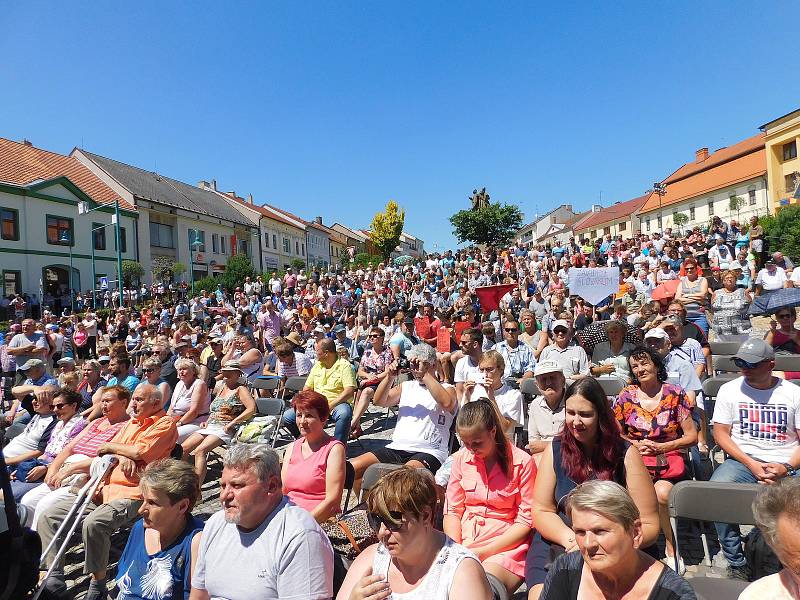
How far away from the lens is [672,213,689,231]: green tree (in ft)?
158

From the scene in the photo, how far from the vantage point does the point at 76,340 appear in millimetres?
15352

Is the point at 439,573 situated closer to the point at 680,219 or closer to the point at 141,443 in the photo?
the point at 141,443

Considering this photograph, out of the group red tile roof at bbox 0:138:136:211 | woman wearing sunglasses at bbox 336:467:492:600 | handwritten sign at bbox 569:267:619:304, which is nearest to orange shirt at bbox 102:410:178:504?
woman wearing sunglasses at bbox 336:467:492:600

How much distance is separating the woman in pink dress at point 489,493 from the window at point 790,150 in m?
43.6

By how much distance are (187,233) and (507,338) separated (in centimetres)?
3970

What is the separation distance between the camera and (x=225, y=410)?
235 inches

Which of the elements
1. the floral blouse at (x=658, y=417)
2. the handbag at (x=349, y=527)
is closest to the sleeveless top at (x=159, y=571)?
the handbag at (x=349, y=527)

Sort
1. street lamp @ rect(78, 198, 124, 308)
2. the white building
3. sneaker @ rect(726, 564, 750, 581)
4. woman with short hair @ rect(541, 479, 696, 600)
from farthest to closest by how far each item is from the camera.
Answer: the white building, street lamp @ rect(78, 198, 124, 308), sneaker @ rect(726, 564, 750, 581), woman with short hair @ rect(541, 479, 696, 600)

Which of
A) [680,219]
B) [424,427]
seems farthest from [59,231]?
[680,219]

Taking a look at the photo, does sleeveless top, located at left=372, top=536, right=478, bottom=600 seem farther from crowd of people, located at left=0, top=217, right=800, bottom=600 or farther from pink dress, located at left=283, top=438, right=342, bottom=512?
pink dress, located at left=283, top=438, right=342, bottom=512

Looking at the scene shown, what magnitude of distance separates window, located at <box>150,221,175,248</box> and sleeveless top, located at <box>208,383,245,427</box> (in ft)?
118

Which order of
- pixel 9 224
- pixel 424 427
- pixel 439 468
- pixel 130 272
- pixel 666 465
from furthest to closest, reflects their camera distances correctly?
pixel 130 272, pixel 9 224, pixel 424 427, pixel 439 468, pixel 666 465

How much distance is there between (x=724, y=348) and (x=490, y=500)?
243 inches

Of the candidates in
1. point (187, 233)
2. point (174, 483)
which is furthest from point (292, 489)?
point (187, 233)
